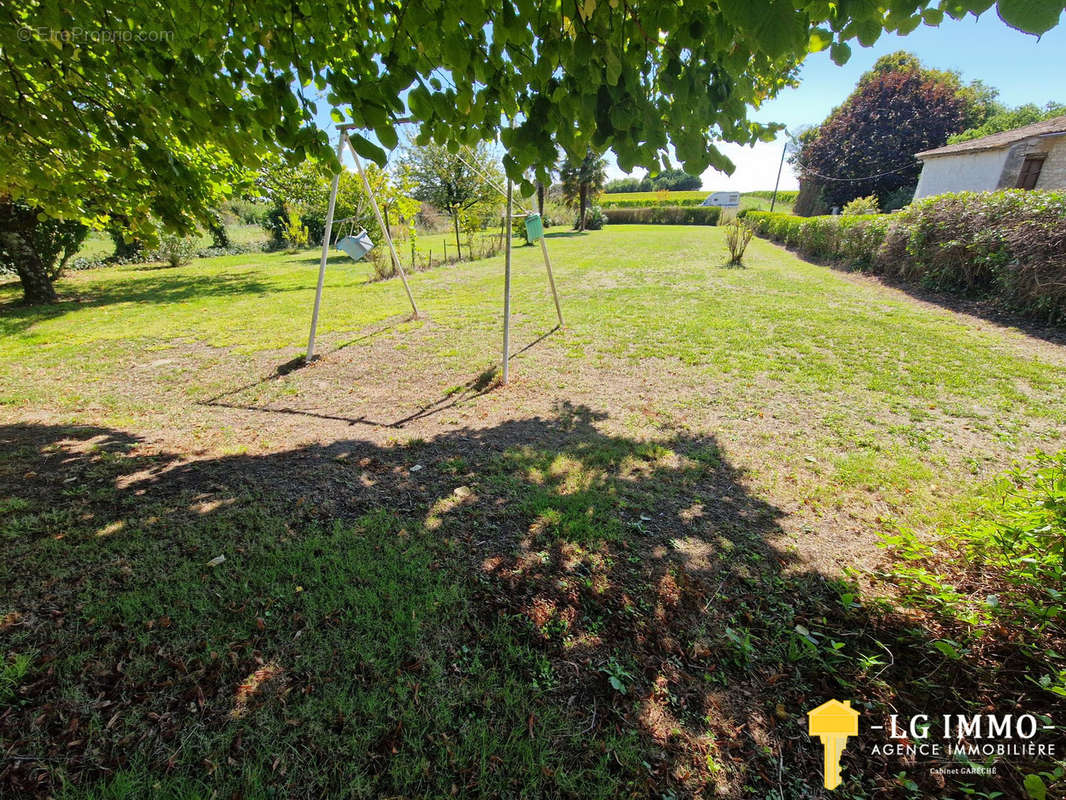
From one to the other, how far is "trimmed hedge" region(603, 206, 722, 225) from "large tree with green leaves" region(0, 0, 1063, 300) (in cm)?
4632

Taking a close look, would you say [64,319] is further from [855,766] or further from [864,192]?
[864,192]

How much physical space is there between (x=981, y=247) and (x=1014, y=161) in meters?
15.2

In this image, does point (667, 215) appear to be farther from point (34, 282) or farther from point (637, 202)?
point (34, 282)

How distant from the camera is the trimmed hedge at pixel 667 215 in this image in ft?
146

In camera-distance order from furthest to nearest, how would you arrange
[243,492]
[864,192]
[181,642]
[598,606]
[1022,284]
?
[864,192] < [1022,284] < [243,492] < [598,606] < [181,642]

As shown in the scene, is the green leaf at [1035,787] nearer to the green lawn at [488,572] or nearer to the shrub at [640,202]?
the green lawn at [488,572]

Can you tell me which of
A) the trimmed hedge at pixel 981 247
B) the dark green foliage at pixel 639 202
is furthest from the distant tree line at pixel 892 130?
the trimmed hedge at pixel 981 247

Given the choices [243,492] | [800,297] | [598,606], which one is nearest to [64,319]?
[243,492]

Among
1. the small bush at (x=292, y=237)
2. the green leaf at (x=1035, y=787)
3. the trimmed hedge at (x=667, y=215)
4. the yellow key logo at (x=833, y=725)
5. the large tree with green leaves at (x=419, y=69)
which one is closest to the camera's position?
the green leaf at (x=1035, y=787)

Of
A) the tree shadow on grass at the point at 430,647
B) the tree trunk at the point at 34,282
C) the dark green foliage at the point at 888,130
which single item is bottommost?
the tree shadow on grass at the point at 430,647

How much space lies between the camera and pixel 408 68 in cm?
219

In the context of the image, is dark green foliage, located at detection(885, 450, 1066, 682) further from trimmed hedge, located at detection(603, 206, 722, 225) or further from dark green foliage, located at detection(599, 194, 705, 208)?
dark green foliage, located at detection(599, 194, 705, 208)

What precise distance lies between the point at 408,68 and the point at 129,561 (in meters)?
3.13

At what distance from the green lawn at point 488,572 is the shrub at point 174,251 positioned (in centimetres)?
1560
